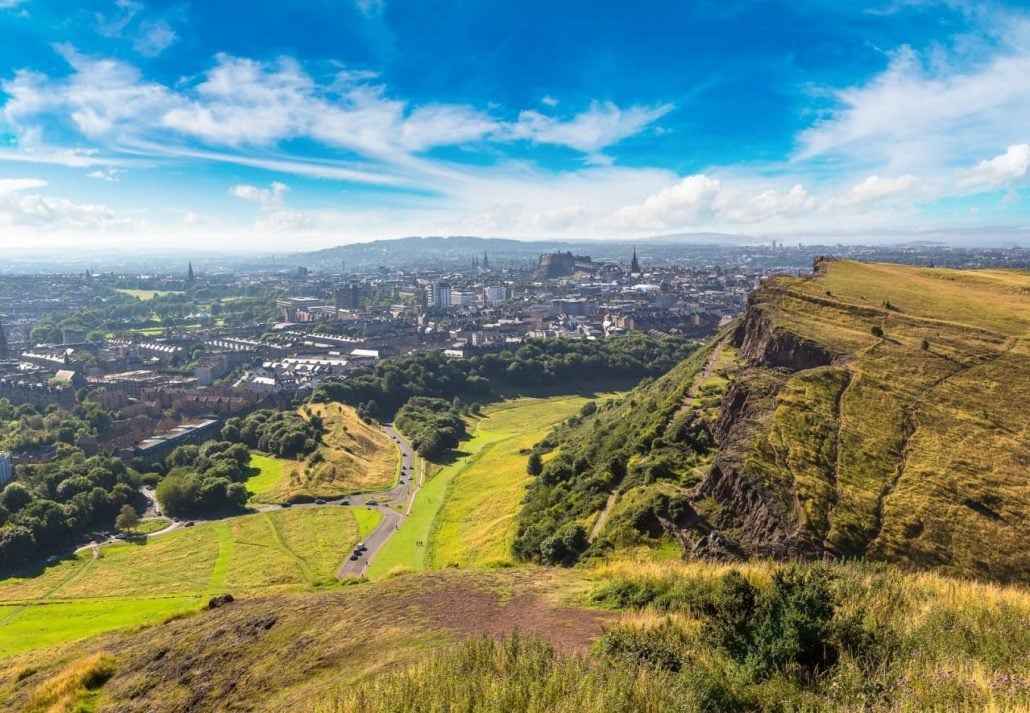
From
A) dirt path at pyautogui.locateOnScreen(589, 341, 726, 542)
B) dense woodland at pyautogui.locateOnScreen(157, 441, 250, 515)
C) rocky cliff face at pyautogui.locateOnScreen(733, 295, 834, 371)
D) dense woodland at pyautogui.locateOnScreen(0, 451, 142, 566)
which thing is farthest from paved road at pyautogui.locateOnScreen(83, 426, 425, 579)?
rocky cliff face at pyautogui.locateOnScreen(733, 295, 834, 371)

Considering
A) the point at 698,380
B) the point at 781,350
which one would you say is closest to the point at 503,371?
the point at 698,380

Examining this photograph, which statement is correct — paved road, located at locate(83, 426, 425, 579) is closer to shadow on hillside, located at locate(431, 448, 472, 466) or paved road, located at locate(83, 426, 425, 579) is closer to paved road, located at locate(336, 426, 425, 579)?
paved road, located at locate(336, 426, 425, 579)

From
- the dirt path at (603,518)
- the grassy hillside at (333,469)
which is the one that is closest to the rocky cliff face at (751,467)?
the dirt path at (603,518)

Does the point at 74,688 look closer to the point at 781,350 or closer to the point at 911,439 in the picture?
the point at 911,439

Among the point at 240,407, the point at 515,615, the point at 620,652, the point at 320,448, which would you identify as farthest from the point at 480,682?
the point at 240,407

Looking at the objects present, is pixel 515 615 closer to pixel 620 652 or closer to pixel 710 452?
pixel 620 652
